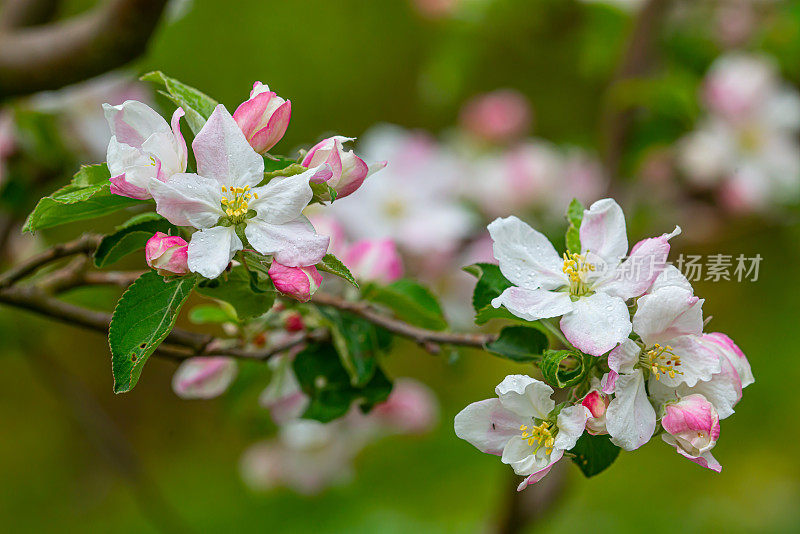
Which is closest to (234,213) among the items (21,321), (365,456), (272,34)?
(21,321)

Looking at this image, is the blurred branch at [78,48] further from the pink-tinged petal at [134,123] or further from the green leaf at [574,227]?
the green leaf at [574,227]

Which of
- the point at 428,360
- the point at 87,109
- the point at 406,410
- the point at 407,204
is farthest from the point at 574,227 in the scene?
the point at 428,360

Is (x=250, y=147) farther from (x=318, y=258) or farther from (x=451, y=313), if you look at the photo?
(x=451, y=313)

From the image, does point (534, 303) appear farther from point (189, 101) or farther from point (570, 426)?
point (189, 101)

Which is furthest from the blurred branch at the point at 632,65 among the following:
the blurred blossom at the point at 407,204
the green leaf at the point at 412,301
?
the green leaf at the point at 412,301

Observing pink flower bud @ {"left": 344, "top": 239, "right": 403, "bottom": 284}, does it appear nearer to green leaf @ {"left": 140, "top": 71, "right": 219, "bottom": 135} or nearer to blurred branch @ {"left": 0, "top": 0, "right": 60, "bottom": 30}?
green leaf @ {"left": 140, "top": 71, "right": 219, "bottom": 135}

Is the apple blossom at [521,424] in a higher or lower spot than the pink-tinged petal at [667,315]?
lower

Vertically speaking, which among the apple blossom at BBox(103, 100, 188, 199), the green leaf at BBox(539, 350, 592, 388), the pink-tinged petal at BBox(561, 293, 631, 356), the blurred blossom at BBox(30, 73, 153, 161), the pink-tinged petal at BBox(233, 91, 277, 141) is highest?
the pink-tinged petal at BBox(233, 91, 277, 141)

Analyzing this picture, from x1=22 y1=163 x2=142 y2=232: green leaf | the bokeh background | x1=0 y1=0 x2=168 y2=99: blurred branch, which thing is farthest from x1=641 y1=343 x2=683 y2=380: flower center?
the bokeh background
